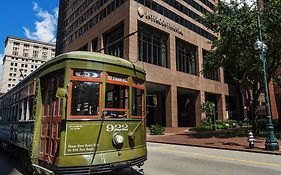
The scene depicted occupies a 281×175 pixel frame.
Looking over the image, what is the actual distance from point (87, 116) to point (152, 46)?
107ft

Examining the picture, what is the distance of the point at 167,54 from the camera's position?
39281 millimetres

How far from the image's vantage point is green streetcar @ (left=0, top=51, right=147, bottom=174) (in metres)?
5.52

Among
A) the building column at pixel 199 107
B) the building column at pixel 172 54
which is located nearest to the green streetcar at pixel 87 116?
the building column at pixel 172 54

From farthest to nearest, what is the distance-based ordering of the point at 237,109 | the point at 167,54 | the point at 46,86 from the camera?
the point at 237,109, the point at 167,54, the point at 46,86

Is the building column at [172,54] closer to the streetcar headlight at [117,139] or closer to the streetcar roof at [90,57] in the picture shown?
the streetcar roof at [90,57]

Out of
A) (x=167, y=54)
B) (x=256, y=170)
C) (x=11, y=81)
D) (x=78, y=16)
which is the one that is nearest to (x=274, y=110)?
(x=167, y=54)

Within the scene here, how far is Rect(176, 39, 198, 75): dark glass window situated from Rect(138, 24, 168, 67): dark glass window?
3816mm

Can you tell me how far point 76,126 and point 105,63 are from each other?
5.89 feet

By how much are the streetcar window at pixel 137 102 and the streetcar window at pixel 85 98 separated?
1218 millimetres

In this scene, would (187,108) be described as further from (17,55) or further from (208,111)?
(17,55)

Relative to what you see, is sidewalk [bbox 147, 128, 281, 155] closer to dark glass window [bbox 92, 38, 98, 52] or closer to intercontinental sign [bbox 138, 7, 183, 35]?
intercontinental sign [bbox 138, 7, 183, 35]

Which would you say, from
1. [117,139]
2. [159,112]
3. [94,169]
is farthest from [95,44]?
[94,169]

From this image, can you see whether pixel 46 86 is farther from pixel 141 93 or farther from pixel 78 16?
pixel 78 16

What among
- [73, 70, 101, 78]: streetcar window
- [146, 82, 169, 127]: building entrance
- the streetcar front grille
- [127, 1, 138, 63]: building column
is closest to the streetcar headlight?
the streetcar front grille
